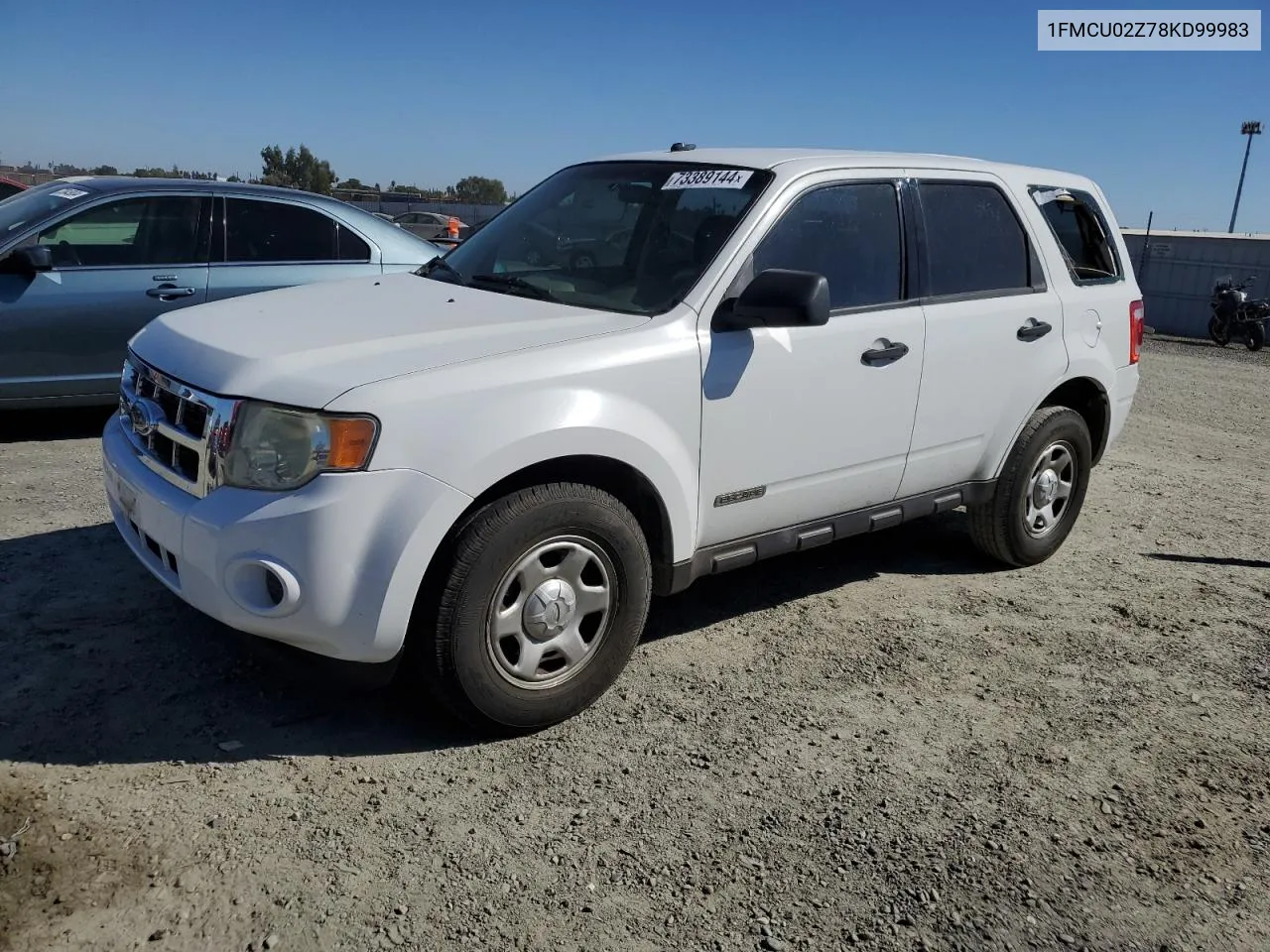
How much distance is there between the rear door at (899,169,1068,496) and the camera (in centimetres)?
447

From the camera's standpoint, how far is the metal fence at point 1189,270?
18.7 metres

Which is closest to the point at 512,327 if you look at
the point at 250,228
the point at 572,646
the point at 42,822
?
the point at 572,646

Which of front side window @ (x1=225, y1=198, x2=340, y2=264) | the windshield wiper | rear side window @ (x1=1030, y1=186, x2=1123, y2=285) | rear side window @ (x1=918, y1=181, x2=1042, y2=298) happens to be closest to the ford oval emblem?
the windshield wiper

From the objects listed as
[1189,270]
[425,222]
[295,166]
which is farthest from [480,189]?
[1189,270]

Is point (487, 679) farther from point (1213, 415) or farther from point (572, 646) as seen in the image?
point (1213, 415)

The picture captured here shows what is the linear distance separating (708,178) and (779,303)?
0.87 m

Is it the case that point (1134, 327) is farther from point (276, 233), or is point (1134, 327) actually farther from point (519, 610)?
point (276, 233)

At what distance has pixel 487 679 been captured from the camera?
327 cm

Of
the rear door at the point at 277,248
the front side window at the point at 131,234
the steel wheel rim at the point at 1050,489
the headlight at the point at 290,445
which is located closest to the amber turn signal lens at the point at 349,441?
the headlight at the point at 290,445

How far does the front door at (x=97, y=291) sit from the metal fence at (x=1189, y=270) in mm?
17974

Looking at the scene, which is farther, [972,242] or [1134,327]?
[1134,327]

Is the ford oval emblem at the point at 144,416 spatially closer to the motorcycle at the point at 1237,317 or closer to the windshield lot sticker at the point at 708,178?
the windshield lot sticker at the point at 708,178

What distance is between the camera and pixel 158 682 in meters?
3.65

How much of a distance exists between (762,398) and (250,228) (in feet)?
15.5
